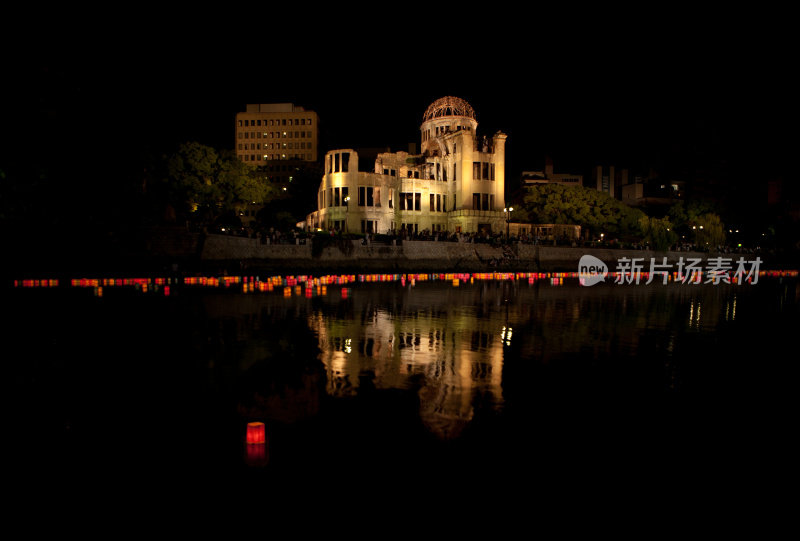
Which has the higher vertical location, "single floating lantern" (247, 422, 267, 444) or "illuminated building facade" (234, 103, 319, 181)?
"illuminated building facade" (234, 103, 319, 181)

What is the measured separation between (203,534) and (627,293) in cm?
2896

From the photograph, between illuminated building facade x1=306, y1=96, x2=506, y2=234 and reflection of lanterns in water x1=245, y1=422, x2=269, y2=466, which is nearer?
reflection of lanterns in water x1=245, y1=422, x2=269, y2=466

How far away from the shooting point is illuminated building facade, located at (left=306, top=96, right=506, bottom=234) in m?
59.4

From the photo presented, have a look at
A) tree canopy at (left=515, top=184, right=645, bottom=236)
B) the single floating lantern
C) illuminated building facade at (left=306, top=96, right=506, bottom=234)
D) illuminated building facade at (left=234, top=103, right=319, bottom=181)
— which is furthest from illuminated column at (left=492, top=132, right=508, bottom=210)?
illuminated building facade at (left=234, top=103, right=319, bottom=181)

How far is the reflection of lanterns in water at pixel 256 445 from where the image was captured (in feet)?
22.7

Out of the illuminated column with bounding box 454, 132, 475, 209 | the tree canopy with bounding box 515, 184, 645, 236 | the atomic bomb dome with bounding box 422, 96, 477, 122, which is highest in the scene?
the atomic bomb dome with bounding box 422, 96, 477, 122

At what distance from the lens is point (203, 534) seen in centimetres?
539

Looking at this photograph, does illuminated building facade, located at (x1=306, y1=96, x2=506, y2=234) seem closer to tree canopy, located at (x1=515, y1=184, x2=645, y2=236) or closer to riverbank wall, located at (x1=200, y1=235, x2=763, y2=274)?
tree canopy, located at (x1=515, y1=184, x2=645, y2=236)

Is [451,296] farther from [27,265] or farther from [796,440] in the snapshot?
[27,265]

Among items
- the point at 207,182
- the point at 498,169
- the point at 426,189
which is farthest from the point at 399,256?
the point at 498,169

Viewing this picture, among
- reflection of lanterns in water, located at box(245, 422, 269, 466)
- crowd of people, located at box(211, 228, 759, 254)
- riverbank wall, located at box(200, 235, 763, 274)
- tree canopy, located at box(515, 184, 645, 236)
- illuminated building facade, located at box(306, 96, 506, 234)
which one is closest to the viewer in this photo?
reflection of lanterns in water, located at box(245, 422, 269, 466)

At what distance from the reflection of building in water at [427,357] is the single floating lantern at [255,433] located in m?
2.31

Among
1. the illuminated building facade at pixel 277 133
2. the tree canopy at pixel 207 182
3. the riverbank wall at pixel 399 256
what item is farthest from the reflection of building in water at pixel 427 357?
the illuminated building facade at pixel 277 133

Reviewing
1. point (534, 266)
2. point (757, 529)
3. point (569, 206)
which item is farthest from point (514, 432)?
point (569, 206)
